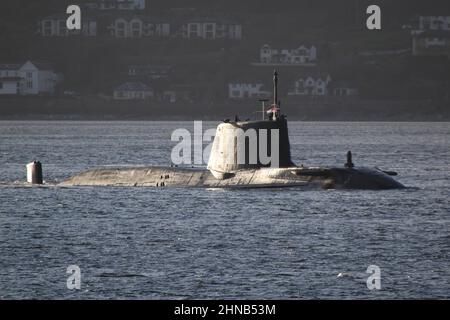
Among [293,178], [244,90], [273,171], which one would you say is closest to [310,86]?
[244,90]

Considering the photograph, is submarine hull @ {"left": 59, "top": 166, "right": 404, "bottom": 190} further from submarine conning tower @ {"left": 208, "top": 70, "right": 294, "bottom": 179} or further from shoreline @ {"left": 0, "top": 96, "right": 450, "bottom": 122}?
shoreline @ {"left": 0, "top": 96, "right": 450, "bottom": 122}

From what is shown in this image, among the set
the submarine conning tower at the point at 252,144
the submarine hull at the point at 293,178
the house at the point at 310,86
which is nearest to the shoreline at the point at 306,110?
the house at the point at 310,86

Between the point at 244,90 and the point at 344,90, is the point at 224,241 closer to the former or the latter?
the point at 344,90

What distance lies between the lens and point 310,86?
196 m

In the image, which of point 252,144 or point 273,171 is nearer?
point 273,171

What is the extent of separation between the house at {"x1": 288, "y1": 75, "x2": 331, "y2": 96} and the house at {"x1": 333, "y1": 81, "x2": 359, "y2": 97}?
1176 mm

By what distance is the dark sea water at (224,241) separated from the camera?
3831 centimetres

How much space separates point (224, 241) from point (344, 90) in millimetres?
150268

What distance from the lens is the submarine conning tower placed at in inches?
2280

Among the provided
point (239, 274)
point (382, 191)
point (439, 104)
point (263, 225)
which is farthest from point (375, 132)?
point (239, 274)

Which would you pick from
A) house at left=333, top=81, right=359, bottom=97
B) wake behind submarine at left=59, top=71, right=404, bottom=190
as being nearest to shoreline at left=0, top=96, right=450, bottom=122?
house at left=333, top=81, right=359, bottom=97

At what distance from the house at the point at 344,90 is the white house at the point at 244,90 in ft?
32.1

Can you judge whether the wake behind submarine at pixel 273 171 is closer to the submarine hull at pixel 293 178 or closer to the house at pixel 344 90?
the submarine hull at pixel 293 178

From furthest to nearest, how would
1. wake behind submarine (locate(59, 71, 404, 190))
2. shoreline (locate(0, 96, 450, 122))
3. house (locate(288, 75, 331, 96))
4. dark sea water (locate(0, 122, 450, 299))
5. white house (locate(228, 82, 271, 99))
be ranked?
1. white house (locate(228, 82, 271, 99))
2. house (locate(288, 75, 331, 96))
3. shoreline (locate(0, 96, 450, 122))
4. wake behind submarine (locate(59, 71, 404, 190))
5. dark sea water (locate(0, 122, 450, 299))
